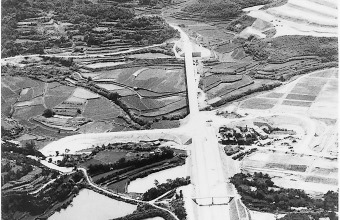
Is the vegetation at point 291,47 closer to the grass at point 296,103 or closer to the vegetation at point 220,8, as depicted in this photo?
the vegetation at point 220,8

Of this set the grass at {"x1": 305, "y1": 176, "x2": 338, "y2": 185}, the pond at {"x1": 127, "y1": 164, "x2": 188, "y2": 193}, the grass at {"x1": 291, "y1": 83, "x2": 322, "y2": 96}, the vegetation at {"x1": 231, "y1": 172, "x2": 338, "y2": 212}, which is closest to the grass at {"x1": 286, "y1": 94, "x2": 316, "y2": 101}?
the grass at {"x1": 291, "y1": 83, "x2": 322, "y2": 96}

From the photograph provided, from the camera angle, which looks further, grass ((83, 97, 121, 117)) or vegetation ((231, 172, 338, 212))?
grass ((83, 97, 121, 117))

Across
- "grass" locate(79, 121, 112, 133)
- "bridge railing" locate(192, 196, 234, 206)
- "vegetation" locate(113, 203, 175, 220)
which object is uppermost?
"grass" locate(79, 121, 112, 133)

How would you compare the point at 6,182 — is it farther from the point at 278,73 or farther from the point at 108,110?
the point at 278,73

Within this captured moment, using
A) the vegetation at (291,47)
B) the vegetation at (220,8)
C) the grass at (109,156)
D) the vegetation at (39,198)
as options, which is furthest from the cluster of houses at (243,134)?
the vegetation at (220,8)

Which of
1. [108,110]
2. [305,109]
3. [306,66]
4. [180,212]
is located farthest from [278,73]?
[180,212]

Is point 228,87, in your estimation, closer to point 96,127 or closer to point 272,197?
point 96,127

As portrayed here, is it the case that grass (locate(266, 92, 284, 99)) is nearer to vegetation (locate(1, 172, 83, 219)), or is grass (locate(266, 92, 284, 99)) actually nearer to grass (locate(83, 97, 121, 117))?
grass (locate(83, 97, 121, 117))
